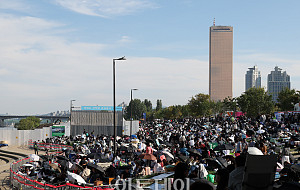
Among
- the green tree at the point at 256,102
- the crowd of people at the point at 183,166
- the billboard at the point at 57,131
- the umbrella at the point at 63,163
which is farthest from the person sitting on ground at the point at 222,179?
the green tree at the point at 256,102

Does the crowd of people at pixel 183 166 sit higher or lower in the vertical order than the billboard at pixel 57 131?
higher

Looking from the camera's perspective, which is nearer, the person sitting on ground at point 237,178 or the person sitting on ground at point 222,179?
the person sitting on ground at point 237,178

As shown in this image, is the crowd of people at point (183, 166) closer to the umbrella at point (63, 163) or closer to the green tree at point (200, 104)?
the umbrella at point (63, 163)

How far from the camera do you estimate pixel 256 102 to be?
85438 millimetres

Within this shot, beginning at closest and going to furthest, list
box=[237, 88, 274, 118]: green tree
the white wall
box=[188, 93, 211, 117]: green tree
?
1. the white wall
2. box=[237, 88, 274, 118]: green tree
3. box=[188, 93, 211, 117]: green tree

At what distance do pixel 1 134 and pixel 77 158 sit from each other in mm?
38198

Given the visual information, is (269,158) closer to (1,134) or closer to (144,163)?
(144,163)

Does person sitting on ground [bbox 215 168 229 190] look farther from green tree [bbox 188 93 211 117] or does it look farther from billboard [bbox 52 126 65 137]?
green tree [bbox 188 93 211 117]

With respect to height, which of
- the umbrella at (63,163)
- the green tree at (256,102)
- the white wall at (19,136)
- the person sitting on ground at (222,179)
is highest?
the green tree at (256,102)

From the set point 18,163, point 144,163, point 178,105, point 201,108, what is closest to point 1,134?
point 18,163

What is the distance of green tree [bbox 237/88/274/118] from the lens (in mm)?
85250

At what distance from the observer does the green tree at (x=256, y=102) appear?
85.2 metres

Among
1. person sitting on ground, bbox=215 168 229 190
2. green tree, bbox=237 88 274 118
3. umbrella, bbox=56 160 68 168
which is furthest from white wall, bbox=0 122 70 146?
person sitting on ground, bbox=215 168 229 190

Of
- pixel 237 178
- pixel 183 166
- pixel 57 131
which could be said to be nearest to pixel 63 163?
pixel 183 166
